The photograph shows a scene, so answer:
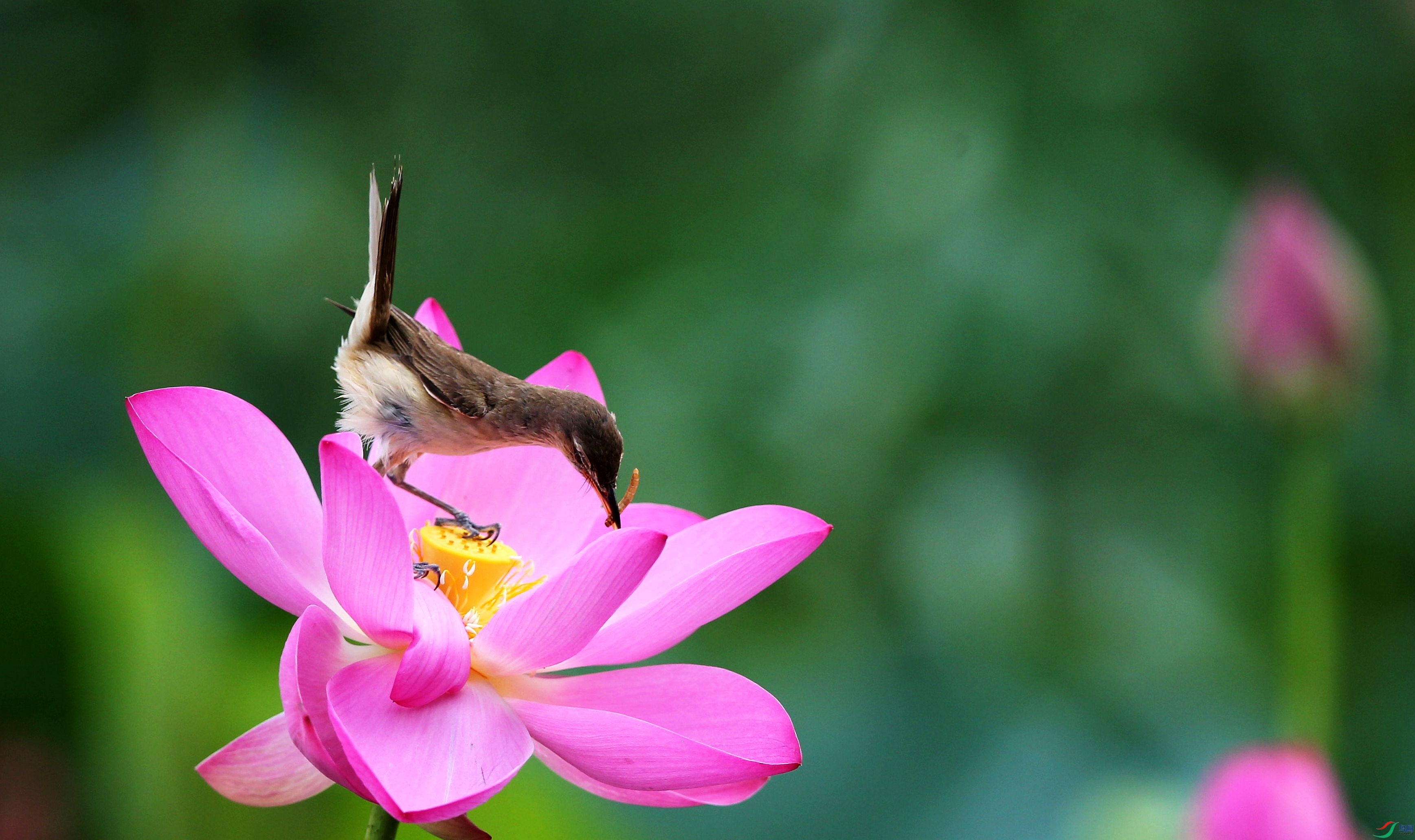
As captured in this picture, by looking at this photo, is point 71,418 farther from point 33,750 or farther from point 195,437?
point 195,437

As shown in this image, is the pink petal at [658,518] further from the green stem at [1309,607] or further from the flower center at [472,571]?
the green stem at [1309,607]

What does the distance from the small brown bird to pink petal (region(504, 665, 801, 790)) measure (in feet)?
0.20

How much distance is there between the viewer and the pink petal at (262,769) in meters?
0.37

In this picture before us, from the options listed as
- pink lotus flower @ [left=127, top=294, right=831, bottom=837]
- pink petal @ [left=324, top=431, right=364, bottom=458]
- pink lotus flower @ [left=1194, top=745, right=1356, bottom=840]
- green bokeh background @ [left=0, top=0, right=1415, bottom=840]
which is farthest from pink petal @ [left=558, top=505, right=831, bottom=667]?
green bokeh background @ [left=0, top=0, right=1415, bottom=840]

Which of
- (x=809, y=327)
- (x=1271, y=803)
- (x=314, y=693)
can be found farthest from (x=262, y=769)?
(x=809, y=327)

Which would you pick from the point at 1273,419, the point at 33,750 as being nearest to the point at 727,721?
the point at 1273,419

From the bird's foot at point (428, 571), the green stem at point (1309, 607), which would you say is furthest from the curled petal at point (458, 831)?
the green stem at point (1309, 607)

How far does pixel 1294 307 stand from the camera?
37.6 inches

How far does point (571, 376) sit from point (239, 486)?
190 millimetres

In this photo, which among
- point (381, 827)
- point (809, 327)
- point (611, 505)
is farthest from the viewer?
point (809, 327)

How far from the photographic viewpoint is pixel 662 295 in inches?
56.2

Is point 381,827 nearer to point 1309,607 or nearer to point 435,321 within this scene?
point 435,321

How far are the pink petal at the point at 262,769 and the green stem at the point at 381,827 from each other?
2.5 inches

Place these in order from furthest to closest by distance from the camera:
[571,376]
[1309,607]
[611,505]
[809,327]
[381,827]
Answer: [809,327], [1309,607], [571,376], [611,505], [381,827]
